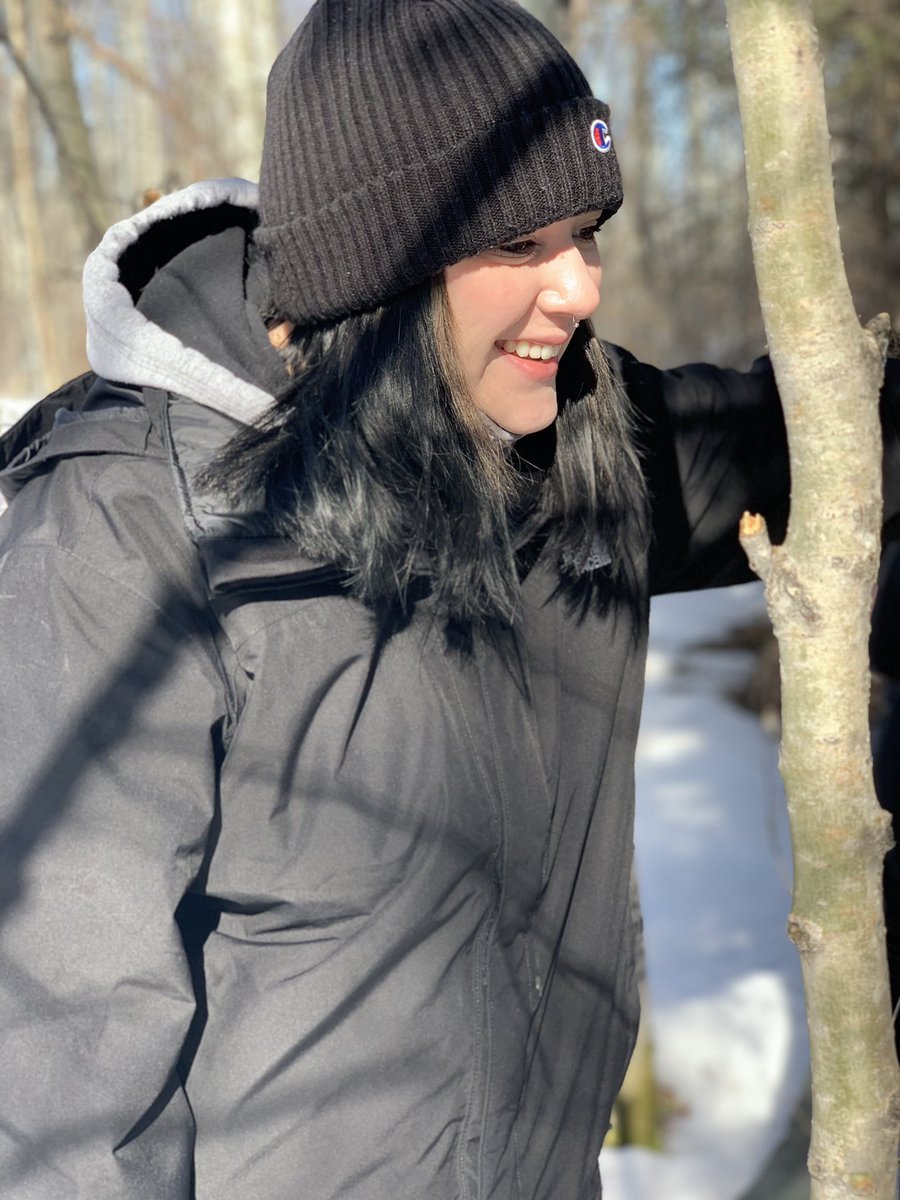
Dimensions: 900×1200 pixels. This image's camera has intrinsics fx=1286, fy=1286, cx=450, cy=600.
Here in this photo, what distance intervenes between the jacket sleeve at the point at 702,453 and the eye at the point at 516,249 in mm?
372

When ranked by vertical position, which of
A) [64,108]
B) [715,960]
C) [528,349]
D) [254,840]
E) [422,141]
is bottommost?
[715,960]

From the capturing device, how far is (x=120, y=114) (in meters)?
20.9

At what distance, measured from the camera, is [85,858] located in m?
1.25

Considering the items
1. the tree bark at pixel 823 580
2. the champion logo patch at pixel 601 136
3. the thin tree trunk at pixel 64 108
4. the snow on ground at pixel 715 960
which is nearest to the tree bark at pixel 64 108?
the thin tree trunk at pixel 64 108

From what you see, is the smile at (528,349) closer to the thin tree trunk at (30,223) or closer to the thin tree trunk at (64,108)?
the thin tree trunk at (64,108)

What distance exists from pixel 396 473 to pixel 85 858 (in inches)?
20.2

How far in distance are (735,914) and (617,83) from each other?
6.73 m

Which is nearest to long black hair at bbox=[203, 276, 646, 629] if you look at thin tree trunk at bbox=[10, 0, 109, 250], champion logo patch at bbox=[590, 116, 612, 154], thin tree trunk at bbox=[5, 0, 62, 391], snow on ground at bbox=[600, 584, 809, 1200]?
champion logo patch at bbox=[590, 116, 612, 154]

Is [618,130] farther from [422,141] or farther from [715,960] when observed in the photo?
[422,141]

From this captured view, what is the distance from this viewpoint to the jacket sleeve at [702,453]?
72.4 inches

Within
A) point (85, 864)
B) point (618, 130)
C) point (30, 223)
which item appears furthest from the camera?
point (618, 130)

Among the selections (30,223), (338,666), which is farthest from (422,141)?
Answer: (30,223)

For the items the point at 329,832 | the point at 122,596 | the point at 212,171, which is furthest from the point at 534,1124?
the point at 212,171

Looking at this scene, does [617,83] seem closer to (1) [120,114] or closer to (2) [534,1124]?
(2) [534,1124]
